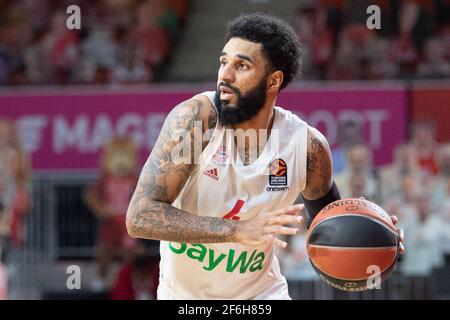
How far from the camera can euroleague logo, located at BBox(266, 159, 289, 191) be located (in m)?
6.93

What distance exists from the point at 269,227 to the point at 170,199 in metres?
0.75

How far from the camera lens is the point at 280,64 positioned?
7039 millimetres

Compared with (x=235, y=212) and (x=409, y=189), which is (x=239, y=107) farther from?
(x=409, y=189)

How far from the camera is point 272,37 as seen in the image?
6930mm

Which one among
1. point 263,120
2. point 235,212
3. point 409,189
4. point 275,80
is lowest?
point 409,189

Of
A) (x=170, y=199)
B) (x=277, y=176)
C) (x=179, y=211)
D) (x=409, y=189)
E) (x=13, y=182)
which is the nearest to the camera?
(x=179, y=211)

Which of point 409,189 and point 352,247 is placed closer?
point 352,247

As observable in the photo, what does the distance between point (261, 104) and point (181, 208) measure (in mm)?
820

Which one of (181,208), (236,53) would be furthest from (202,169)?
(236,53)

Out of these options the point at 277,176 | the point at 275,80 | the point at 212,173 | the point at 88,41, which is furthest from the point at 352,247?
the point at 88,41

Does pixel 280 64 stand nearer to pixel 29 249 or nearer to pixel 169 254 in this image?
pixel 169 254

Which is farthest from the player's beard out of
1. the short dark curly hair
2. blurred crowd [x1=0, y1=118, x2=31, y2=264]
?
blurred crowd [x1=0, y1=118, x2=31, y2=264]

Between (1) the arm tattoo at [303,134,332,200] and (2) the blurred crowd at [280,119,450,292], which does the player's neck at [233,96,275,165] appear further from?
(2) the blurred crowd at [280,119,450,292]

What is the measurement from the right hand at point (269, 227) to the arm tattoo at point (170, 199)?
0.34 ft
